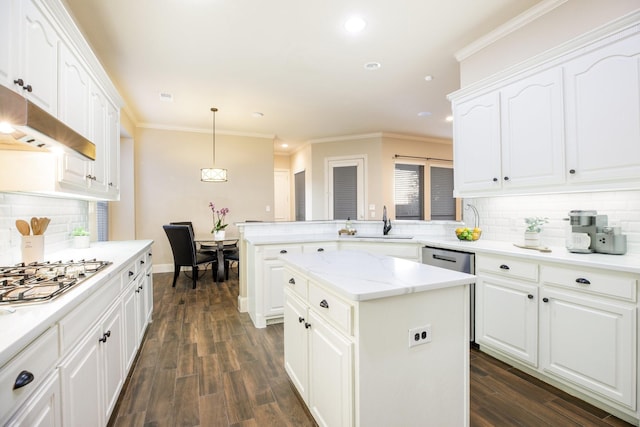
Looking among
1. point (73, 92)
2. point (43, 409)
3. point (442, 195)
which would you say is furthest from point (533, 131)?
point (442, 195)

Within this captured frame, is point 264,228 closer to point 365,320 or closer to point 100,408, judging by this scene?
point 100,408

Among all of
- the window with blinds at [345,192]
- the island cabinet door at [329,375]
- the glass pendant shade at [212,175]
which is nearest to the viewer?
the island cabinet door at [329,375]

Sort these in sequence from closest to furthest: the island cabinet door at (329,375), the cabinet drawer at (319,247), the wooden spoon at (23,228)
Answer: the island cabinet door at (329,375), the wooden spoon at (23,228), the cabinet drawer at (319,247)

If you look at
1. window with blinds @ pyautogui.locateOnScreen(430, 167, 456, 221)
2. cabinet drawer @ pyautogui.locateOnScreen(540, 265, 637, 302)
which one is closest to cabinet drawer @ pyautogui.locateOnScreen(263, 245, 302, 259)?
cabinet drawer @ pyautogui.locateOnScreen(540, 265, 637, 302)

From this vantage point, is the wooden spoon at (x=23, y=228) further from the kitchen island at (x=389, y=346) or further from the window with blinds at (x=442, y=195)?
the window with blinds at (x=442, y=195)

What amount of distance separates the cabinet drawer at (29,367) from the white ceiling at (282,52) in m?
2.44

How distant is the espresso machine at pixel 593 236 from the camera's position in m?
1.88

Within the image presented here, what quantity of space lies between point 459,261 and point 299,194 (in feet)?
18.7

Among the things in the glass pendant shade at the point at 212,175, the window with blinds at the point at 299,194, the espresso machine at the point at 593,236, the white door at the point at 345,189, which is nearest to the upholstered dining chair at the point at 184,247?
the glass pendant shade at the point at 212,175

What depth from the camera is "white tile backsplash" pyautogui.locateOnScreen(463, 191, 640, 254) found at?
194 centimetres

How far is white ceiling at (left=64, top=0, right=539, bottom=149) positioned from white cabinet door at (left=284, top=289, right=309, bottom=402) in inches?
88.9

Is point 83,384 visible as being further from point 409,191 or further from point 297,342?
point 409,191

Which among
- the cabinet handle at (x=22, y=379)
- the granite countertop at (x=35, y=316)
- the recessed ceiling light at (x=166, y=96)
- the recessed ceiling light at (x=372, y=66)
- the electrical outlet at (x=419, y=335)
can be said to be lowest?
the electrical outlet at (x=419, y=335)

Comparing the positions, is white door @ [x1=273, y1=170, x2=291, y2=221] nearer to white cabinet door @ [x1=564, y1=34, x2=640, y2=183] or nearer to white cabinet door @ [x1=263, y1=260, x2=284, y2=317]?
white cabinet door @ [x1=263, y1=260, x2=284, y2=317]
